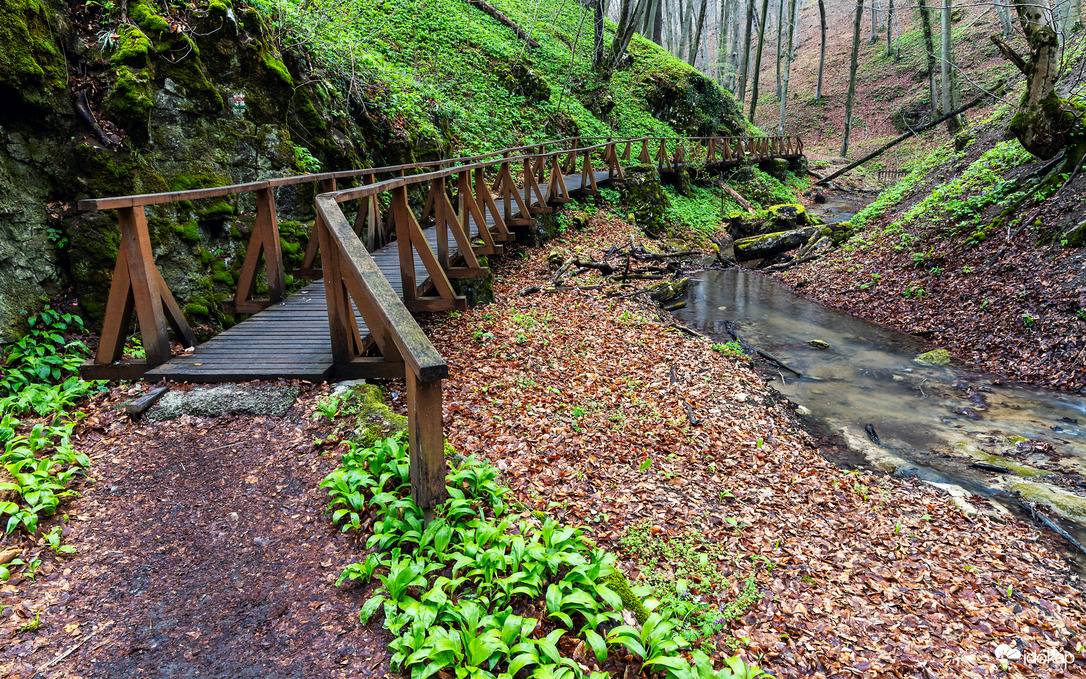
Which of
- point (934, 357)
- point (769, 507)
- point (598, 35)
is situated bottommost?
point (769, 507)

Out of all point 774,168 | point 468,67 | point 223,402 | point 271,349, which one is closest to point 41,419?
point 223,402

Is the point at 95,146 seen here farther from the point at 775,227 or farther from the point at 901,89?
the point at 901,89

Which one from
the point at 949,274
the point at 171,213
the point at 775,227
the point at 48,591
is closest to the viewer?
the point at 48,591

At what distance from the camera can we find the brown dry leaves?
338cm

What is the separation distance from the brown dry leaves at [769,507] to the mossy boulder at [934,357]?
2793 mm

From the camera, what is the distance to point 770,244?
14.4 metres

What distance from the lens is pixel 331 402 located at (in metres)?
4.01

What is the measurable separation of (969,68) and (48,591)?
3895 centimetres

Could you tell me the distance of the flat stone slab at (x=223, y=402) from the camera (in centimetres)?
390

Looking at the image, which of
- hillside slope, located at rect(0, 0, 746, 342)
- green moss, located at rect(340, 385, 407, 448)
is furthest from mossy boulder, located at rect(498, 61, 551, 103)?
green moss, located at rect(340, 385, 407, 448)

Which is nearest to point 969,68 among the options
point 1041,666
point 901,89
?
point 901,89

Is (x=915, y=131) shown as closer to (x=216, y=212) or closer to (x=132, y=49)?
(x=216, y=212)

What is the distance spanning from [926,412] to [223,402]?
7.47 m

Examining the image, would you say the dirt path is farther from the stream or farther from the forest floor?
the stream
